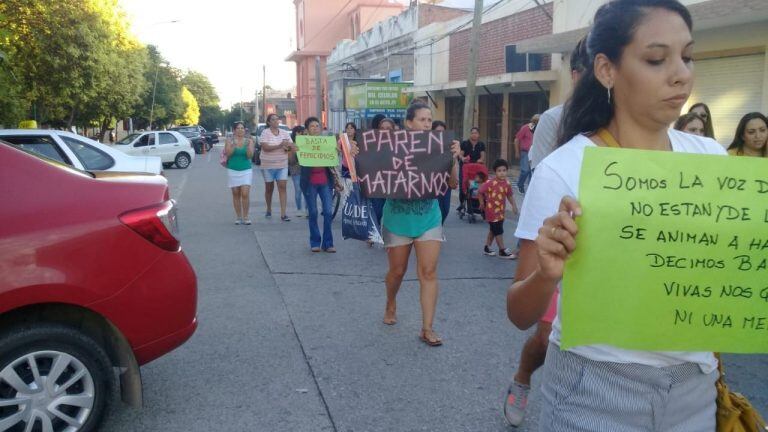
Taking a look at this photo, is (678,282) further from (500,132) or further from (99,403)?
(500,132)

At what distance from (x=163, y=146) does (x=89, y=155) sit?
1841cm

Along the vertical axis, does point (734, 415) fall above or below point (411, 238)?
above

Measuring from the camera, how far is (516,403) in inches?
133

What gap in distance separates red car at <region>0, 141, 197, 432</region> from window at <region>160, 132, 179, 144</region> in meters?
25.0

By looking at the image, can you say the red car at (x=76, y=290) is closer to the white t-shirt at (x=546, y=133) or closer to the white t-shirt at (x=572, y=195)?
the white t-shirt at (x=546, y=133)

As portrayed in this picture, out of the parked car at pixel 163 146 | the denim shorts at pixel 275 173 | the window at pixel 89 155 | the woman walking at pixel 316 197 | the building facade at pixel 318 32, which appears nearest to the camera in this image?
the woman walking at pixel 316 197

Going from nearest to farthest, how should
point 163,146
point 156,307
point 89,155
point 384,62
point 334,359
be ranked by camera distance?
1. point 156,307
2. point 334,359
3. point 89,155
4. point 163,146
5. point 384,62

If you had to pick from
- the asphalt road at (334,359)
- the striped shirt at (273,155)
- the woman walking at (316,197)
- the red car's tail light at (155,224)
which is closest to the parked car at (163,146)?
the striped shirt at (273,155)

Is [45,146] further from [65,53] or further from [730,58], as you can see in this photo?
[65,53]

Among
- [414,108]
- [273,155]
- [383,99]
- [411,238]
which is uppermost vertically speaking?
[383,99]

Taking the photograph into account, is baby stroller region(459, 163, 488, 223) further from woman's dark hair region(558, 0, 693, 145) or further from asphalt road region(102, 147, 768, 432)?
woman's dark hair region(558, 0, 693, 145)

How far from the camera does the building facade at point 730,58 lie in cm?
1034

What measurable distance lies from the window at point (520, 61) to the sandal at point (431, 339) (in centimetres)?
1420

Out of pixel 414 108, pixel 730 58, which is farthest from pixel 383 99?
pixel 414 108
